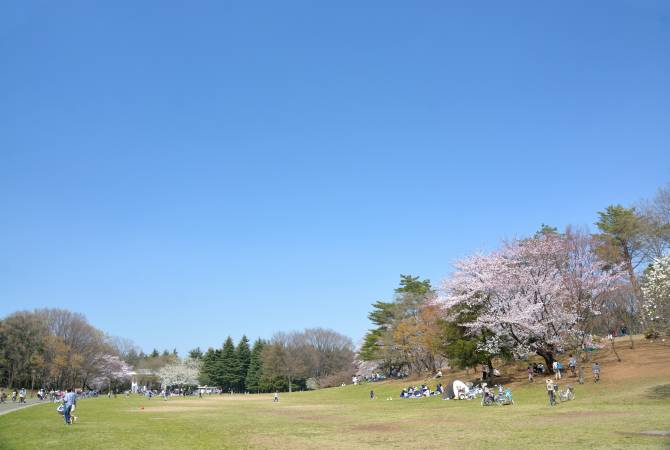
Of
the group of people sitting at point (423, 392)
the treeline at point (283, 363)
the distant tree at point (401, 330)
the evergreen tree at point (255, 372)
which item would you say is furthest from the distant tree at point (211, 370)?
the group of people sitting at point (423, 392)

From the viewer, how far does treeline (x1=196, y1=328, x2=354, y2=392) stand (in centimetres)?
11138

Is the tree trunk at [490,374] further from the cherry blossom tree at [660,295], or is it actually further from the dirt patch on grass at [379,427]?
the dirt patch on grass at [379,427]

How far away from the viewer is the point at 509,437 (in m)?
17.3

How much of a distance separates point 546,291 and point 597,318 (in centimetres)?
832

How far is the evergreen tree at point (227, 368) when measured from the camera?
121188 millimetres

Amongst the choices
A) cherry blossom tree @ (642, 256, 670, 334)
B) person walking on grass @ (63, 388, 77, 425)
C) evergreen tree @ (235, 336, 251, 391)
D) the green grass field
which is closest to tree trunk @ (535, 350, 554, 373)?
the green grass field

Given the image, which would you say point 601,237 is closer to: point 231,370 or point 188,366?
point 231,370

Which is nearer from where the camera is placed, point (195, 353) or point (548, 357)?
point (548, 357)

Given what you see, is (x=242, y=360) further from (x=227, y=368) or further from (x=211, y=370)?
(x=211, y=370)

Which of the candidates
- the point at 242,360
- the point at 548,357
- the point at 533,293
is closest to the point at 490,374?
the point at 548,357

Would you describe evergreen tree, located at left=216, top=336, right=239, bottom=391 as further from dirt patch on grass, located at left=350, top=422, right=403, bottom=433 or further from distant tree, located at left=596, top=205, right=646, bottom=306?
dirt patch on grass, located at left=350, top=422, right=403, bottom=433

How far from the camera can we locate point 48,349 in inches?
3538

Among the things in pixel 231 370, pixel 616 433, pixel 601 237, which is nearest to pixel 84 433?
pixel 616 433

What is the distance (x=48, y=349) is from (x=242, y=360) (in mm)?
45300
